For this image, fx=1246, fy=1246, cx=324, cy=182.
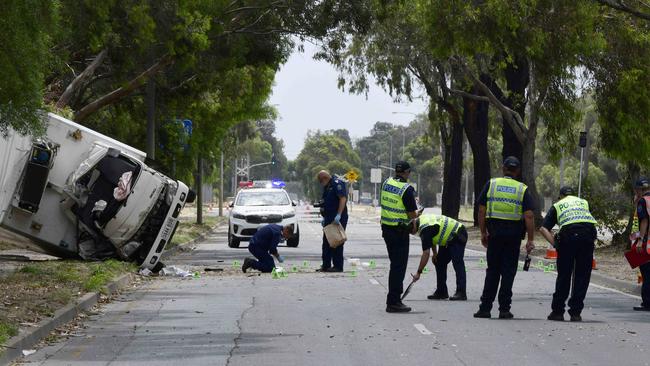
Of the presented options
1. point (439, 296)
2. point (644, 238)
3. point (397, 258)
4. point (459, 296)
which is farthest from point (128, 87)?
point (644, 238)

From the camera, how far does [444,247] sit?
17234 mm

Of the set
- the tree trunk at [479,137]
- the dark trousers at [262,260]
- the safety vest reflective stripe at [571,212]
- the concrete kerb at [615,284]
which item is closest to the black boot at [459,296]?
the safety vest reflective stripe at [571,212]

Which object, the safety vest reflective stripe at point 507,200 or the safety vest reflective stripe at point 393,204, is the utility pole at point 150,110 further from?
the safety vest reflective stripe at point 507,200

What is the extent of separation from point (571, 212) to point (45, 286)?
7.16 m

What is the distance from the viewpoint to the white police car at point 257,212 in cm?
3369

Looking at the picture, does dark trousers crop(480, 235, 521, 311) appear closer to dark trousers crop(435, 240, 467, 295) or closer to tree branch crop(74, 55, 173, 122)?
dark trousers crop(435, 240, 467, 295)

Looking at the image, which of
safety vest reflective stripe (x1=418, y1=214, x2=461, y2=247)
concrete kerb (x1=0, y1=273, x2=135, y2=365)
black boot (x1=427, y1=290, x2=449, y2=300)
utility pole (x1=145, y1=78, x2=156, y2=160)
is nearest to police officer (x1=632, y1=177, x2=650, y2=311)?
safety vest reflective stripe (x1=418, y1=214, x2=461, y2=247)

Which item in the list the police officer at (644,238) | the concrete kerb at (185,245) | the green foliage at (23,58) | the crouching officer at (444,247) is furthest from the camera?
the concrete kerb at (185,245)

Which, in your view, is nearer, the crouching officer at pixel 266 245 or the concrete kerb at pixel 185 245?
the crouching officer at pixel 266 245

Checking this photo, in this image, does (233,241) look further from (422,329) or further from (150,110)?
(422,329)

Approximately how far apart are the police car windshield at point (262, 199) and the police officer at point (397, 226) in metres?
19.7

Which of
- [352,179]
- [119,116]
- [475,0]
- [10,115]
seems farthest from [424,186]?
[10,115]

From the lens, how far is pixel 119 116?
38.1m

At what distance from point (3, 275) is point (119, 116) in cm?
1979
